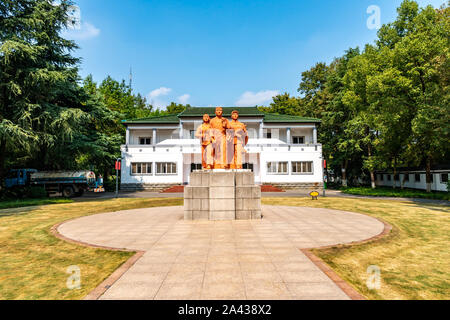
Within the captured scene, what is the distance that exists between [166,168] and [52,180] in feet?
42.2

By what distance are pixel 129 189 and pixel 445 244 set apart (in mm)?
31647

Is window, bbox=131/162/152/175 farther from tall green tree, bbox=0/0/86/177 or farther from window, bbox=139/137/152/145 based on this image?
tall green tree, bbox=0/0/86/177

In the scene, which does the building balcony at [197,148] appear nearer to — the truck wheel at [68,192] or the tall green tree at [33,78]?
the truck wheel at [68,192]

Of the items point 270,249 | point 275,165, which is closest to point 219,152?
point 270,249

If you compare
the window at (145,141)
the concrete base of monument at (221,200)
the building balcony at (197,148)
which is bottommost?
the concrete base of monument at (221,200)

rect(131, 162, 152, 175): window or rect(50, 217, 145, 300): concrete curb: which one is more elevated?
rect(131, 162, 152, 175): window

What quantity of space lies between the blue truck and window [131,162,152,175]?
7791 mm

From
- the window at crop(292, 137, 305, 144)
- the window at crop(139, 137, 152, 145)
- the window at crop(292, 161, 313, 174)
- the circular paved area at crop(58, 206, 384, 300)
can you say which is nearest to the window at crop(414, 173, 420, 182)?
the window at crop(292, 161, 313, 174)

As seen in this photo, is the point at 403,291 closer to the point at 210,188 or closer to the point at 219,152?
the point at 210,188

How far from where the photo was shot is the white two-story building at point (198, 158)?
3231 cm

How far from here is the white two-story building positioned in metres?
32.3

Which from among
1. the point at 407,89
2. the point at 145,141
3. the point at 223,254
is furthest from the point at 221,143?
the point at 145,141

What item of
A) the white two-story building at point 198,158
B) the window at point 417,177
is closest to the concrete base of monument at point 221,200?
the white two-story building at point 198,158

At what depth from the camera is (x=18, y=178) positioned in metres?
24.1
